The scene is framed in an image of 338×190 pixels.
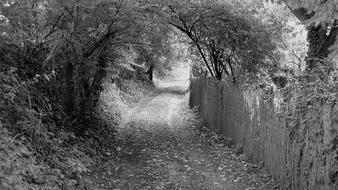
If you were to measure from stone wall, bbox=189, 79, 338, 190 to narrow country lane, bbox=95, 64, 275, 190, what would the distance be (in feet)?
1.71

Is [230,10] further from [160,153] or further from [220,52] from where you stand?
[160,153]

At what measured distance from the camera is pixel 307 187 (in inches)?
259

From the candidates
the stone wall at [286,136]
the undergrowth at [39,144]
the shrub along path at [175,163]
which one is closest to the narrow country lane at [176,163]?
Answer: the shrub along path at [175,163]

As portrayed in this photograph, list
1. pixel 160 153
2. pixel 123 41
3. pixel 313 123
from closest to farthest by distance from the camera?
pixel 313 123 < pixel 160 153 < pixel 123 41

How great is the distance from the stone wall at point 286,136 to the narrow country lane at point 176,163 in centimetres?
52

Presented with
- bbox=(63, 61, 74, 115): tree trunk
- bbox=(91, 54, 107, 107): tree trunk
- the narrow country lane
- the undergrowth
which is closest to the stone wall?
the narrow country lane

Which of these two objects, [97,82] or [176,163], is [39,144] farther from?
[97,82]

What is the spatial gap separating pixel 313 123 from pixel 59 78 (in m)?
8.50

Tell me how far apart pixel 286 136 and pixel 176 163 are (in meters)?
3.64

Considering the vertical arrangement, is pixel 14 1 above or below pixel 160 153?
above

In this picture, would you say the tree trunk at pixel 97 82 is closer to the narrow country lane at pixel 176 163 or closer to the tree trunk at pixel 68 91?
the narrow country lane at pixel 176 163

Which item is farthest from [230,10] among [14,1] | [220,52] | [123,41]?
[14,1]

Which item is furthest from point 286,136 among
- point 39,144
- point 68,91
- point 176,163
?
point 68,91

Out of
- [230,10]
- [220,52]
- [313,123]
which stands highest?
[230,10]
